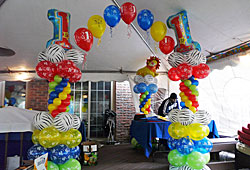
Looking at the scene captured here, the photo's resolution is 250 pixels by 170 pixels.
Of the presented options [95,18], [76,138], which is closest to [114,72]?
[95,18]

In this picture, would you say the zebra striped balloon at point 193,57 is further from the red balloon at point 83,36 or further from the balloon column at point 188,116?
the red balloon at point 83,36

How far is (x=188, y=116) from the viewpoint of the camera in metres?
2.33

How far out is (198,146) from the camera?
95.4 inches

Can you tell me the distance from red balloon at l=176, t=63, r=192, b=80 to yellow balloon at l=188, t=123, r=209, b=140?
0.63 metres

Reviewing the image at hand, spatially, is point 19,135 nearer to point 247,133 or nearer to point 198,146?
point 198,146

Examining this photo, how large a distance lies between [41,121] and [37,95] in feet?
16.0

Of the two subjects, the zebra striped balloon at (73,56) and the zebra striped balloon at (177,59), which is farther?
the zebra striped balloon at (177,59)

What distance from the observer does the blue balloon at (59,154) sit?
2.17 metres

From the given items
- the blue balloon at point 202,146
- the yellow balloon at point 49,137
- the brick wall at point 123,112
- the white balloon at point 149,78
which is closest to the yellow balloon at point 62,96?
the yellow balloon at point 49,137

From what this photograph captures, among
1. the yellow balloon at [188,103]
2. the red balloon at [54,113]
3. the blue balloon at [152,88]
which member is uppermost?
the blue balloon at [152,88]

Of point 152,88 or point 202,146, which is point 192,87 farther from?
point 152,88

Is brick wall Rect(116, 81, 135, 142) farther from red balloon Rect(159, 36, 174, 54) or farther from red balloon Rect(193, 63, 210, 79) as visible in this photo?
red balloon Rect(193, 63, 210, 79)

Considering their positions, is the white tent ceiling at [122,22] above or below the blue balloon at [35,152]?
above

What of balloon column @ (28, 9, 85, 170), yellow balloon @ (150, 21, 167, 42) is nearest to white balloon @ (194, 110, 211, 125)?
yellow balloon @ (150, 21, 167, 42)
